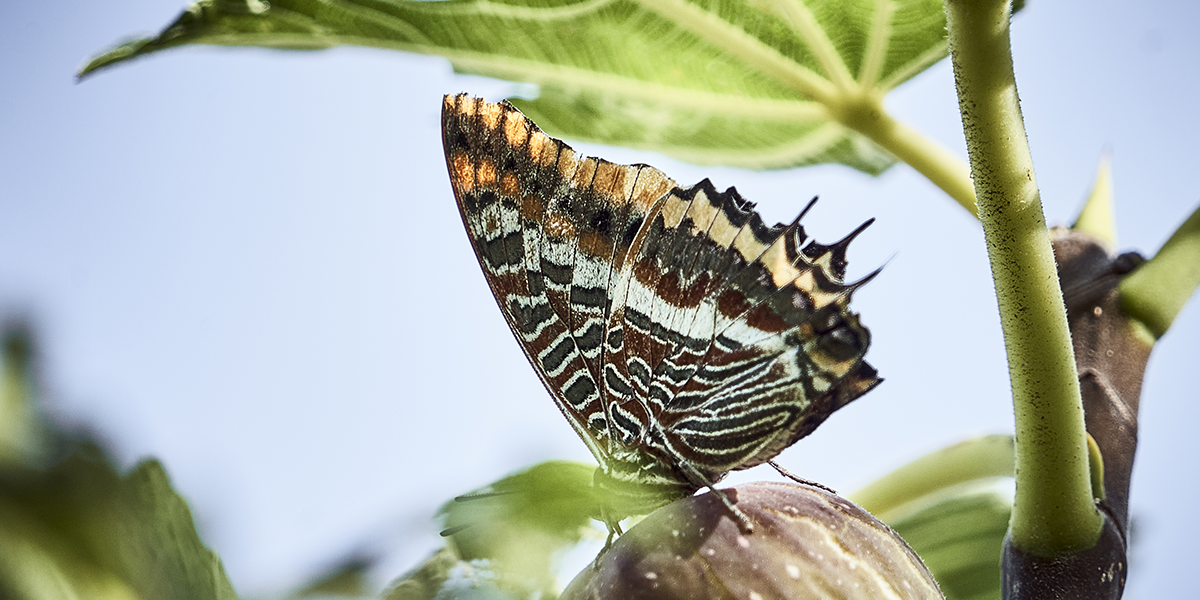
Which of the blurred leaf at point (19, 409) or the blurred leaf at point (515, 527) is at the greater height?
the blurred leaf at point (19, 409)

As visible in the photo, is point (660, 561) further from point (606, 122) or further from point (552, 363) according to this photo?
point (606, 122)

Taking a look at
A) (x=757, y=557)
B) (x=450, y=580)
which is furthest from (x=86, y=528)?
(x=757, y=557)

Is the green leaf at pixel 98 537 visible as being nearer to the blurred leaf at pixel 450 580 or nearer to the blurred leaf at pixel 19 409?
the blurred leaf at pixel 19 409

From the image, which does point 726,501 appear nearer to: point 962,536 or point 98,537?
point 98,537

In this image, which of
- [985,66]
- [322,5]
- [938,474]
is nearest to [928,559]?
[938,474]

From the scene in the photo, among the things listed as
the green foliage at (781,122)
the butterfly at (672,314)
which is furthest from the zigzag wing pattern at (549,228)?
the green foliage at (781,122)
